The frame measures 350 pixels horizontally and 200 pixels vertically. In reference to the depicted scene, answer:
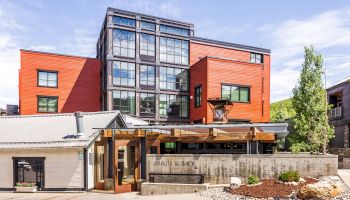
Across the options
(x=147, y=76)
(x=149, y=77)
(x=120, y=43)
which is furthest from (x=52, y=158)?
(x=149, y=77)

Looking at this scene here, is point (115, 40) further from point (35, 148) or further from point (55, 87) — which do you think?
point (35, 148)

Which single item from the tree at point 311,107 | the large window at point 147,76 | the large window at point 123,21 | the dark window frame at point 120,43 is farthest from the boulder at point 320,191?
the large window at point 123,21

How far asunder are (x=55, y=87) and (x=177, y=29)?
18.7 m

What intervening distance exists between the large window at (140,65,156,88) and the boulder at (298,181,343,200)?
3024cm

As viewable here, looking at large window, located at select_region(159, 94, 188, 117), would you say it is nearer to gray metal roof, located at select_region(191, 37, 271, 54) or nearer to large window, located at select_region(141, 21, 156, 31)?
gray metal roof, located at select_region(191, 37, 271, 54)

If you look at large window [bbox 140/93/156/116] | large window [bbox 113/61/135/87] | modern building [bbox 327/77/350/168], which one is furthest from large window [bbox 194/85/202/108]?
modern building [bbox 327/77/350/168]

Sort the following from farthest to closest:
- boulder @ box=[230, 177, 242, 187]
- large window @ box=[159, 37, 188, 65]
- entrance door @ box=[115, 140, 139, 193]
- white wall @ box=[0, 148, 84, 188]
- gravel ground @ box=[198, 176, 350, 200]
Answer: large window @ box=[159, 37, 188, 65]
white wall @ box=[0, 148, 84, 188]
entrance door @ box=[115, 140, 139, 193]
boulder @ box=[230, 177, 242, 187]
gravel ground @ box=[198, 176, 350, 200]

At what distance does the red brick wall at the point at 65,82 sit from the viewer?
3984 cm

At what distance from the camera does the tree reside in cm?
2857

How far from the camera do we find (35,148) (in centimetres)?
2314

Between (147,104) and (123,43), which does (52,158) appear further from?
(123,43)

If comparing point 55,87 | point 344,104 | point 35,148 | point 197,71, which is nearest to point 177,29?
point 197,71

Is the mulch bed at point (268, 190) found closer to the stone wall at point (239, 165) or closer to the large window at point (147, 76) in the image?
the stone wall at point (239, 165)

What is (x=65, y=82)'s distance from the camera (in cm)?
4238
